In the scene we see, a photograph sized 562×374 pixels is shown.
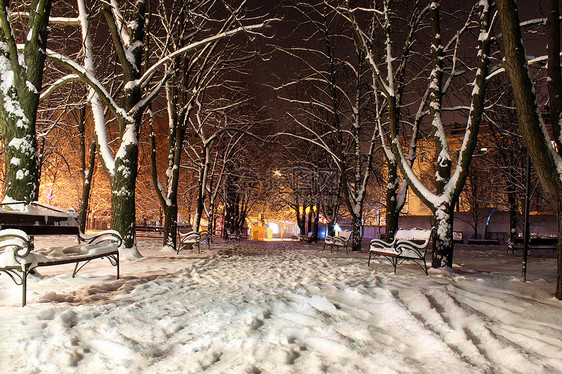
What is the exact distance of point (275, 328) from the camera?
11.4 feet

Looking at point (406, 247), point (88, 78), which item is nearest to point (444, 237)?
point (406, 247)

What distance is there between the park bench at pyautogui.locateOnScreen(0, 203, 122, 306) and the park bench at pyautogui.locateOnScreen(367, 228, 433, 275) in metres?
5.53

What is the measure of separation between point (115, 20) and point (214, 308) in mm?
8817

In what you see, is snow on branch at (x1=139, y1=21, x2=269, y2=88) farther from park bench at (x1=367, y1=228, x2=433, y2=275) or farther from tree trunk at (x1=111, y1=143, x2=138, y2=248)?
park bench at (x1=367, y1=228, x2=433, y2=275)

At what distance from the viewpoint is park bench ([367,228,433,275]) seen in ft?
24.7

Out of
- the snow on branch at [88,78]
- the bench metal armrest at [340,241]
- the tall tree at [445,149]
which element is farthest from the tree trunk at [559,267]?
the bench metal armrest at [340,241]

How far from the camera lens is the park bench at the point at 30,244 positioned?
3846mm

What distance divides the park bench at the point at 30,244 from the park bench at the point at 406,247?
553 centimetres

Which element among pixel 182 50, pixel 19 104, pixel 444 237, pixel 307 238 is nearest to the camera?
pixel 19 104

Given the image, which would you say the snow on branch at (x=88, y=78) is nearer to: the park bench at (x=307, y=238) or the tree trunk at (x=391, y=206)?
the tree trunk at (x=391, y=206)

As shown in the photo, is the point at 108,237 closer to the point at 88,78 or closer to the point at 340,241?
the point at 88,78

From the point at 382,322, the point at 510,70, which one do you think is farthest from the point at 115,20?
the point at 382,322

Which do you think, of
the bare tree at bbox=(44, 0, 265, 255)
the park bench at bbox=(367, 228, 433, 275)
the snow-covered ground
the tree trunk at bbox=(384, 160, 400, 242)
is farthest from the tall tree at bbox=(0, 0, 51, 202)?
the tree trunk at bbox=(384, 160, 400, 242)

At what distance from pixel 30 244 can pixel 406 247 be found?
21.5 feet
